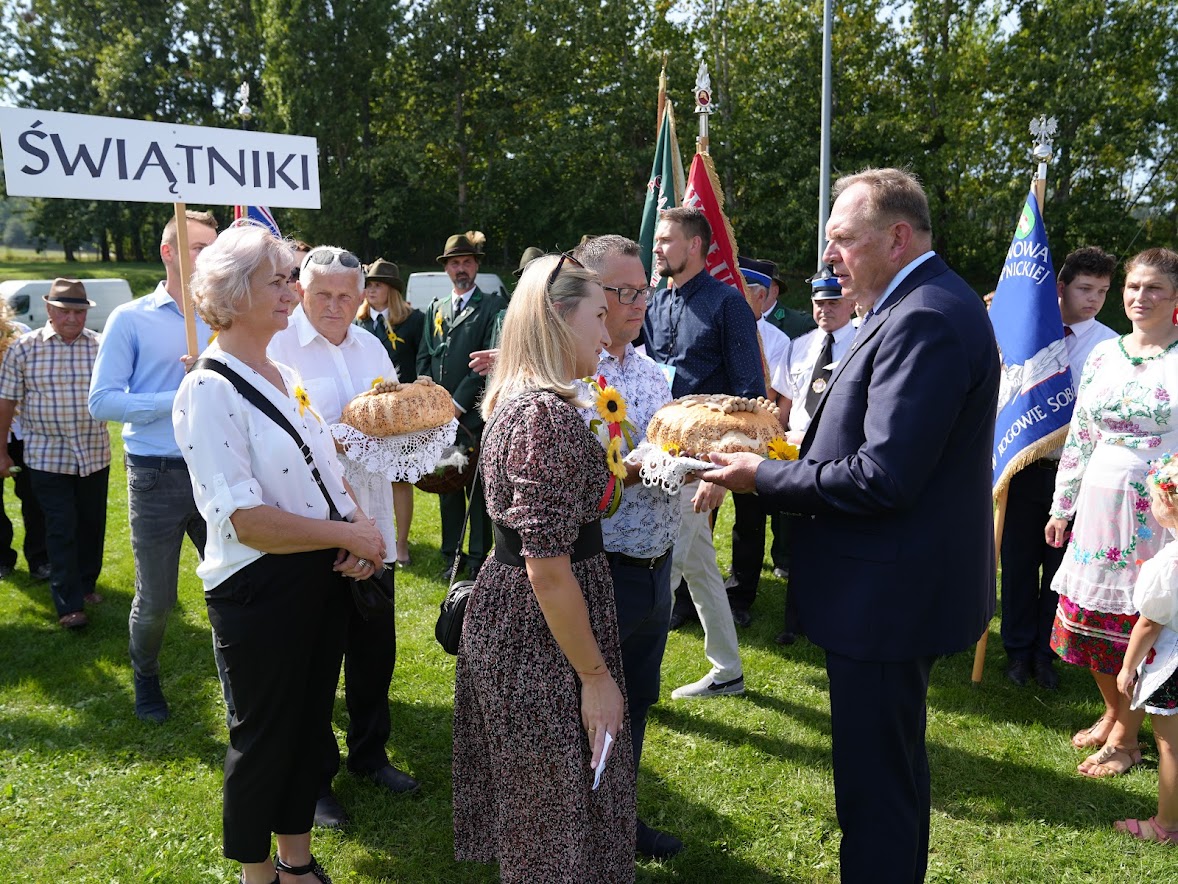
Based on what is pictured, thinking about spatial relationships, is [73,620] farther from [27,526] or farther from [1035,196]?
[1035,196]

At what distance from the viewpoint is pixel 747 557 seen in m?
5.84

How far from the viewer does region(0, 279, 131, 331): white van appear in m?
17.0

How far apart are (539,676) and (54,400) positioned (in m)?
5.10

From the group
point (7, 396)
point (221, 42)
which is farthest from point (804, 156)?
point (221, 42)

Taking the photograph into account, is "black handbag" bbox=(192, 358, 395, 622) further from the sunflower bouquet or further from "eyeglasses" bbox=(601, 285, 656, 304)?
"eyeglasses" bbox=(601, 285, 656, 304)

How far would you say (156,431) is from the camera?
3938mm

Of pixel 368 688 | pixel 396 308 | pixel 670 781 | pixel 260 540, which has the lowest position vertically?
pixel 670 781

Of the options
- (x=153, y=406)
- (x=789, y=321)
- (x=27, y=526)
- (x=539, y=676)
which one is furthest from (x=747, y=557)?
(x=27, y=526)

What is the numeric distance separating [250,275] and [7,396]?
15.0 feet

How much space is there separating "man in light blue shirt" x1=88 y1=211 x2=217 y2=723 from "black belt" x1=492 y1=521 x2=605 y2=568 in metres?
2.16

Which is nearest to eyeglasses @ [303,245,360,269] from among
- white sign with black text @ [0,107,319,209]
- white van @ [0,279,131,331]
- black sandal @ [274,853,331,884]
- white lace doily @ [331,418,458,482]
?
white sign with black text @ [0,107,319,209]

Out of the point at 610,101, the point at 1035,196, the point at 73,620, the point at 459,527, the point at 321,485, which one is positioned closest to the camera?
the point at 321,485

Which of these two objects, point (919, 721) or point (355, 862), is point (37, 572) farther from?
point (919, 721)

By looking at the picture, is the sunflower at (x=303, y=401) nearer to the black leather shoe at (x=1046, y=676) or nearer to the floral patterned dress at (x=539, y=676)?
the floral patterned dress at (x=539, y=676)
